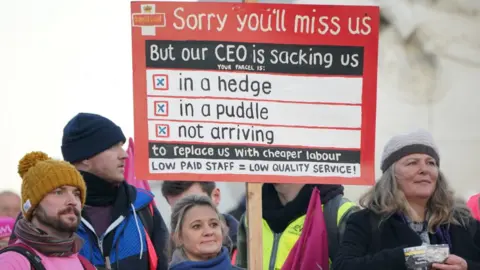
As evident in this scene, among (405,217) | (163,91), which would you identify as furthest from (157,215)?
(405,217)

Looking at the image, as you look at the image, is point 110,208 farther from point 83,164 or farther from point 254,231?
point 254,231

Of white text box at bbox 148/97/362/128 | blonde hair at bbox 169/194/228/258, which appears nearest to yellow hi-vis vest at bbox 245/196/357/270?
blonde hair at bbox 169/194/228/258

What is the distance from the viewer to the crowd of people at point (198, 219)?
4.34 metres

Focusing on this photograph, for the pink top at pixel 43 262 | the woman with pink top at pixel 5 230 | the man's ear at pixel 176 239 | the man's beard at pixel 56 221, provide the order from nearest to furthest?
the pink top at pixel 43 262, the man's beard at pixel 56 221, the man's ear at pixel 176 239, the woman with pink top at pixel 5 230

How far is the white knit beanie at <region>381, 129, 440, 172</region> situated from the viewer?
15.4ft

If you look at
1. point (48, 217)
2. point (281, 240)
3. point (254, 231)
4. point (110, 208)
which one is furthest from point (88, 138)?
point (281, 240)

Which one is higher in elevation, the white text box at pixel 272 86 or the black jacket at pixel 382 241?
the white text box at pixel 272 86

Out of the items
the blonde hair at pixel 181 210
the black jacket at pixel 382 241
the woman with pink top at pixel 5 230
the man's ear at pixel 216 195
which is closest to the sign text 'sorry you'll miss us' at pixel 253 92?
the black jacket at pixel 382 241

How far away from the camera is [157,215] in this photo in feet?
16.8

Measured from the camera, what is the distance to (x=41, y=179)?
4.36 metres

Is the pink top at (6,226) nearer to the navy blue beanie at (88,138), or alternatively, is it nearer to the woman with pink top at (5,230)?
the woman with pink top at (5,230)

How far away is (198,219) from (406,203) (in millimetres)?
897

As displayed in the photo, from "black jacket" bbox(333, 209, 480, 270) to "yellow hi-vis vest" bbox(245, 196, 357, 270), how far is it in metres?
0.44

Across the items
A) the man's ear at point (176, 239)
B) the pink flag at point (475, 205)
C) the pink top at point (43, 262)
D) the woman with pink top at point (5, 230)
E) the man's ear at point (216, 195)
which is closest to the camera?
the pink top at point (43, 262)
